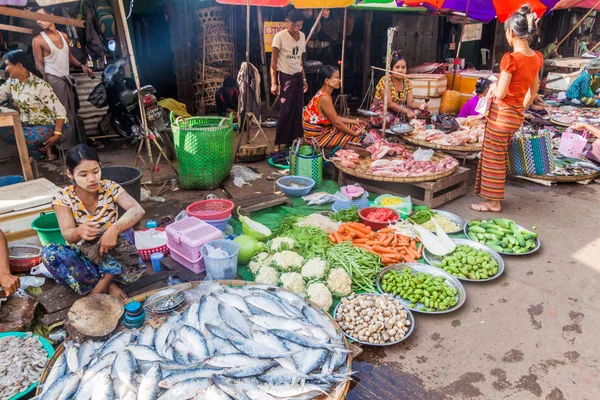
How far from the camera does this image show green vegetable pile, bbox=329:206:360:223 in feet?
15.0

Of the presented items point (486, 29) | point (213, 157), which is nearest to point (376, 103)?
point (213, 157)

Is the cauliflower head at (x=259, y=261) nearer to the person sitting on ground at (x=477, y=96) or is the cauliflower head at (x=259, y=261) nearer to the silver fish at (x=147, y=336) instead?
the silver fish at (x=147, y=336)

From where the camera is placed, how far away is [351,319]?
3.08 metres

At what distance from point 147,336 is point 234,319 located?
20.1 inches

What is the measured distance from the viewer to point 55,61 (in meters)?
6.53

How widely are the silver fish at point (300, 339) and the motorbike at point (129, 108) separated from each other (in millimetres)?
3671

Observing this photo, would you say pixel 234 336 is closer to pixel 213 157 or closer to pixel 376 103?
pixel 213 157

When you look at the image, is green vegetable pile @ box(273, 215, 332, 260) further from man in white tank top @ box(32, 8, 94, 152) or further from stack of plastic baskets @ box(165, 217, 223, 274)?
man in white tank top @ box(32, 8, 94, 152)

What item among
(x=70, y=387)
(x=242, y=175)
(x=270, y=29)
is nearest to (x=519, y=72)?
(x=242, y=175)

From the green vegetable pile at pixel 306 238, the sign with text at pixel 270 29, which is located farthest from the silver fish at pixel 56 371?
the sign with text at pixel 270 29

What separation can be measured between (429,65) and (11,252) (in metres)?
9.80

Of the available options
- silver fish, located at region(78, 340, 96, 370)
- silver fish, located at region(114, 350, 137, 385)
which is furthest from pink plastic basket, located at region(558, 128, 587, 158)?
silver fish, located at region(78, 340, 96, 370)

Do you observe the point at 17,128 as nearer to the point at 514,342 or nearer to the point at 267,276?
the point at 267,276

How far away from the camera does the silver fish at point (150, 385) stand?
208 cm
